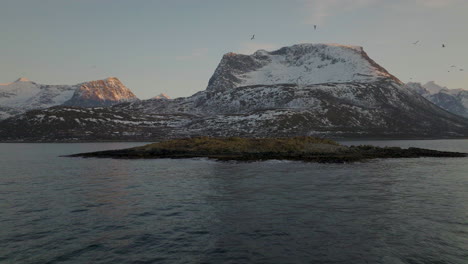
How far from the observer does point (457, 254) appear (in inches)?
874

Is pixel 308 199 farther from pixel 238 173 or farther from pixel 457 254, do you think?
pixel 238 173

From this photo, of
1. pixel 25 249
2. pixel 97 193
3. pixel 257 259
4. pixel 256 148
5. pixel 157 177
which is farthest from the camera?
pixel 256 148

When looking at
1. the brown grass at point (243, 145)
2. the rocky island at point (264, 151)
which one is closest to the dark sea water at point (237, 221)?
the rocky island at point (264, 151)

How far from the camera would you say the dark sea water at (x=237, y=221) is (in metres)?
22.4

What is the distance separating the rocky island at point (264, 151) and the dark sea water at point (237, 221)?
39.9 meters

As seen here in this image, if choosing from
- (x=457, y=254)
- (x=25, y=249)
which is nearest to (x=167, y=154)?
(x=25, y=249)

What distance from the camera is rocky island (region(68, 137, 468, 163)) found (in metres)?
94.2

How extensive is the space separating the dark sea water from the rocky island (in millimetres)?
39892

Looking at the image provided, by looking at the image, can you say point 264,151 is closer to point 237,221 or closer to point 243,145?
point 243,145

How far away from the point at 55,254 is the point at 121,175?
42288mm

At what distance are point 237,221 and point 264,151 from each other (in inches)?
2902

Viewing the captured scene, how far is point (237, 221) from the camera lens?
30266 mm

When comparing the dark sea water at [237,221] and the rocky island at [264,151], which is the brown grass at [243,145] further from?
the dark sea water at [237,221]

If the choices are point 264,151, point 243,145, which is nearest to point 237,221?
point 264,151
